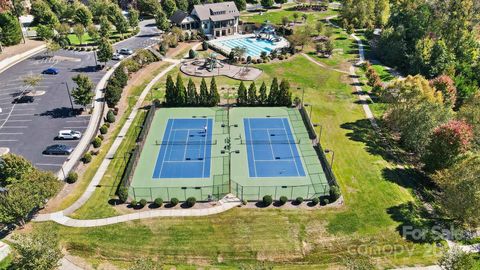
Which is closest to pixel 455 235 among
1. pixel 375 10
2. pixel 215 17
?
pixel 215 17

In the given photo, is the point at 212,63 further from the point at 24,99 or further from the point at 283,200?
the point at 283,200

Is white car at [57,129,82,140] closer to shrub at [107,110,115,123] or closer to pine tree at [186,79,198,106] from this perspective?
shrub at [107,110,115,123]

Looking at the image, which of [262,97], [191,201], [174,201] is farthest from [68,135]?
[262,97]

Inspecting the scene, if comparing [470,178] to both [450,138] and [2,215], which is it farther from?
[2,215]

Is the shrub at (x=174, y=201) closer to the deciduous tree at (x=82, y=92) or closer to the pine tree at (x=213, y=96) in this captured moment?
the pine tree at (x=213, y=96)

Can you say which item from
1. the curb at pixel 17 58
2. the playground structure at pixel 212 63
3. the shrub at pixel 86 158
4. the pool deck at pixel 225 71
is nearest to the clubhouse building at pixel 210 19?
the pool deck at pixel 225 71

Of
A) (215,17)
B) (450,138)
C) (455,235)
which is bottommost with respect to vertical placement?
(455,235)
